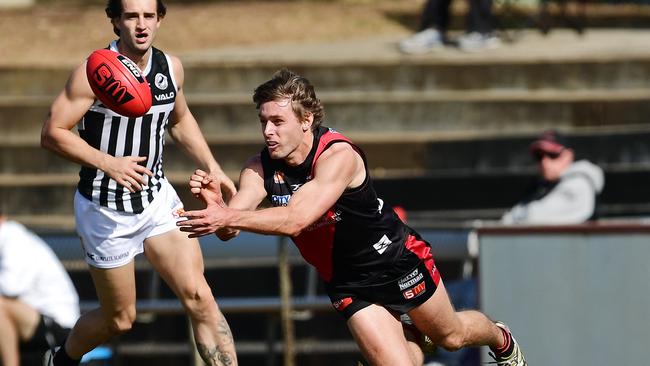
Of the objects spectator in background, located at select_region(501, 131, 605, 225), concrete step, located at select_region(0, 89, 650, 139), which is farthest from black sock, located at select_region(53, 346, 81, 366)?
concrete step, located at select_region(0, 89, 650, 139)

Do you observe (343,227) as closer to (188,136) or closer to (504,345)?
(188,136)

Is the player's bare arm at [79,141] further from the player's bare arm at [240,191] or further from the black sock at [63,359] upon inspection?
the black sock at [63,359]

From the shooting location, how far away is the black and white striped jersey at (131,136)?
7.42m

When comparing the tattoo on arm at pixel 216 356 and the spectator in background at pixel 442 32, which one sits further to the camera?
the spectator in background at pixel 442 32

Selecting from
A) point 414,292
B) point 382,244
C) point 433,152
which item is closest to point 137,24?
point 382,244

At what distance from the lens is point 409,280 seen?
23.8 feet

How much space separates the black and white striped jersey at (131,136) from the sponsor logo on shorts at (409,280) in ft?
4.74

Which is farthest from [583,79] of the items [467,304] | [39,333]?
[39,333]

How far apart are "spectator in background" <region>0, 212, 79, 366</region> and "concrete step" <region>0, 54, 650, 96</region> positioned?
12.6ft

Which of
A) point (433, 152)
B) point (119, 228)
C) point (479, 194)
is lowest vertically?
point (479, 194)

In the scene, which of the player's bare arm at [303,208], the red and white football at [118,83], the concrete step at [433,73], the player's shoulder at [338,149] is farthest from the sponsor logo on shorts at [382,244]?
the concrete step at [433,73]

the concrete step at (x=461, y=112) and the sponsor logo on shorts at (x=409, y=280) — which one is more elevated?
the sponsor logo on shorts at (x=409, y=280)

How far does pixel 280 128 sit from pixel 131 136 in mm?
1103

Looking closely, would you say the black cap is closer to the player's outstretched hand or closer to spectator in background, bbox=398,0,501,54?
spectator in background, bbox=398,0,501,54
